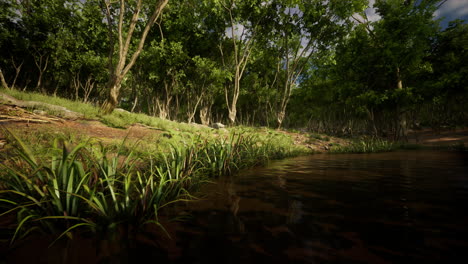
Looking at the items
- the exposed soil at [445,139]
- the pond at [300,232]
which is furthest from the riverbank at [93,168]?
the exposed soil at [445,139]

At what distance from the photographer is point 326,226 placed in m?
1.71

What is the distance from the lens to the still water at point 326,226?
4.30 feet

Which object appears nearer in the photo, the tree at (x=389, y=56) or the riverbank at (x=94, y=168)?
the riverbank at (x=94, y=168)

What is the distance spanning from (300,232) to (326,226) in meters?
0.32

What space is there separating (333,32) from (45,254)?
17617 mm

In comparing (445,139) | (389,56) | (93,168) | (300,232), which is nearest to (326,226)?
(300,232)

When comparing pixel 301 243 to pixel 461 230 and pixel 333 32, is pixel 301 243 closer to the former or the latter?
pixel 461 230

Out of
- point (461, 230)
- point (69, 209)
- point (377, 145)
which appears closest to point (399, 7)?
point (377, 145)

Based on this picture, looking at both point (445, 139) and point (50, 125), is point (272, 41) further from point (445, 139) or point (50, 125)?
point (445, 139)

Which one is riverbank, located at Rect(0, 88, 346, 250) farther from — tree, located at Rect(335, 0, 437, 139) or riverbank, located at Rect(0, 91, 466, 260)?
tree, located at Rect(335, 0, 437, 139)

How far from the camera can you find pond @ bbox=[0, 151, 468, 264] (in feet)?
4.17

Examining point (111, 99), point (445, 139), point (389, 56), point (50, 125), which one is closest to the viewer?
point (50, 125)

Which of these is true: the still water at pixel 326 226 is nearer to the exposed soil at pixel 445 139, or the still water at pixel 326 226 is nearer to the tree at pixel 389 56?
the tree at pixel 389 56

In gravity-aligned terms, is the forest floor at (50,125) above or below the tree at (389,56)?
below
